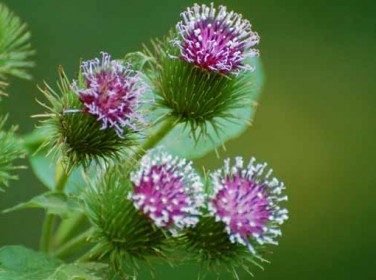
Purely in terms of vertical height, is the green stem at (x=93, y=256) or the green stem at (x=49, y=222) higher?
the green stem at (x=49, y=222)

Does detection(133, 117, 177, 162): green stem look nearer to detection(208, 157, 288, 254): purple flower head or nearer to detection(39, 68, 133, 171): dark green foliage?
detection(39, 68, 133, 171): dark green foliage

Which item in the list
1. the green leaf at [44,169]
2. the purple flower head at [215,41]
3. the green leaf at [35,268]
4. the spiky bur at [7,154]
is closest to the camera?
the green leaf at [35,268]

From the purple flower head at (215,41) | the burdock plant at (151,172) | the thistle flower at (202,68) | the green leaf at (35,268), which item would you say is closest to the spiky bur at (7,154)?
the burdock plant at (151,172)

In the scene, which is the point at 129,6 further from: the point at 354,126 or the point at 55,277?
the point at 55,277

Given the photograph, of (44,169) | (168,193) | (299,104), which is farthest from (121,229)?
(299,104)

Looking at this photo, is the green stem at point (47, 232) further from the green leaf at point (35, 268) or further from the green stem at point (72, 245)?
the green leaf at point (35, 268)

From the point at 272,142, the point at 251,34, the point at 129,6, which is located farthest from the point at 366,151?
the point at 251,34
